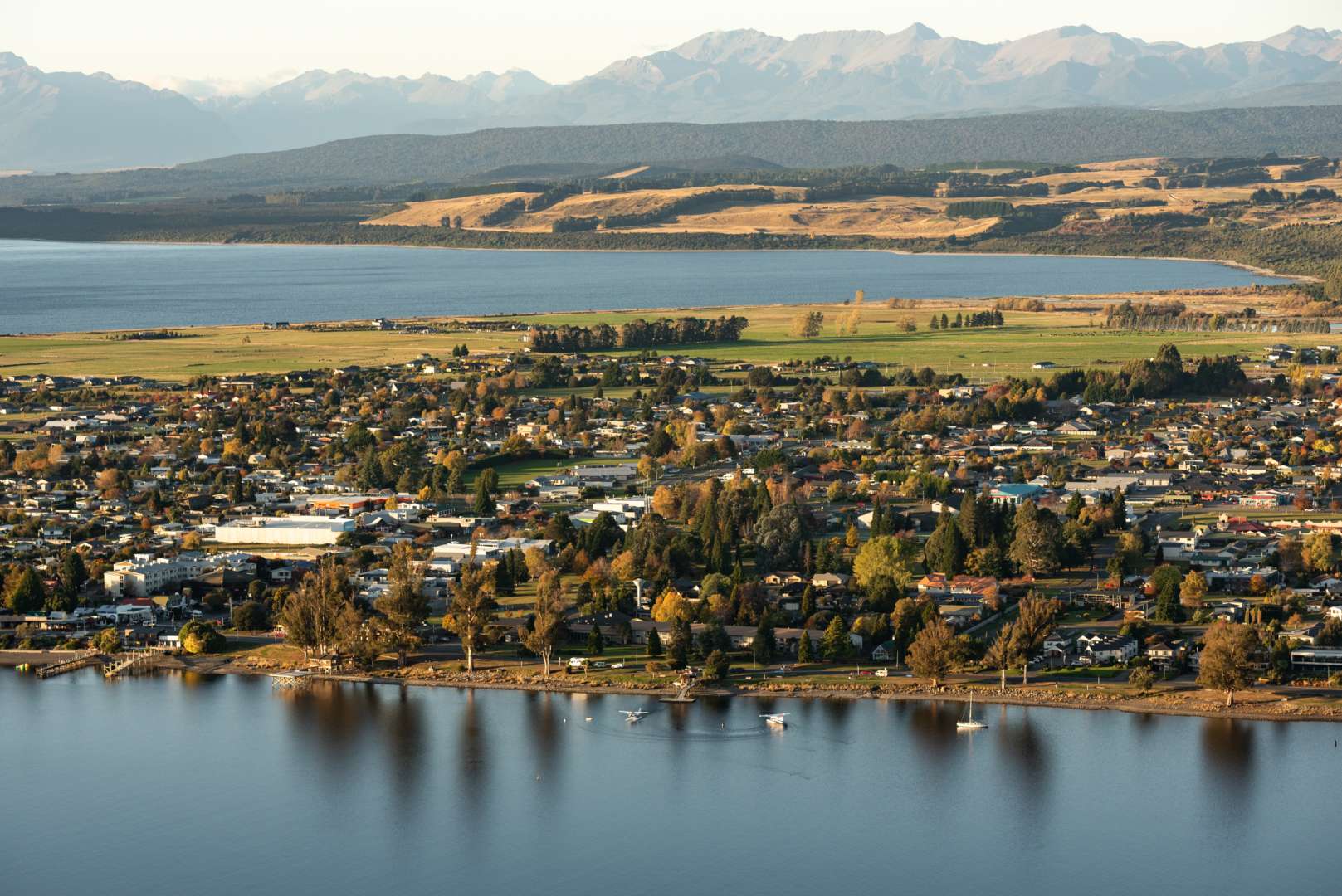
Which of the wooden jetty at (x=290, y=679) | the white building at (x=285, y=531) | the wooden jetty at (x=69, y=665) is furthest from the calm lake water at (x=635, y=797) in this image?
the white building at (x=285, y=531)

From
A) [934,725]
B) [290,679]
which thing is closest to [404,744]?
[290,679]

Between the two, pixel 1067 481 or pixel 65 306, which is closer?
pixel 1067 481

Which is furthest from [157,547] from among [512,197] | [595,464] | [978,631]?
[512,197]

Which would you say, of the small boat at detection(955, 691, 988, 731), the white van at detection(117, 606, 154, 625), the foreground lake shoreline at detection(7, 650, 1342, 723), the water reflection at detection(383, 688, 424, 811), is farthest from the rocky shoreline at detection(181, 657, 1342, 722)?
the white van at detection(117, 606, 154, 625)

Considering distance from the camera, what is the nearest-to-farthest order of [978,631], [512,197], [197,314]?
[978,631], [197,314], [512,197]

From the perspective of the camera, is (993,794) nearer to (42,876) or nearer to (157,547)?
(42,876)

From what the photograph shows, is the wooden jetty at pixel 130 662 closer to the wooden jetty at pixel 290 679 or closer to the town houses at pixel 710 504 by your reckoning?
the town houses at pixel 710 504

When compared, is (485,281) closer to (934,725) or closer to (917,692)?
(917,692)
